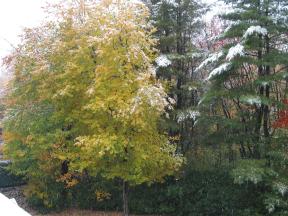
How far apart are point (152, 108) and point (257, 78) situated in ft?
11.2

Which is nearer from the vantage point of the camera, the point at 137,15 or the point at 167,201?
the point at 137,15

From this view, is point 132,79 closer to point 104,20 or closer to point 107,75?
point 107,75

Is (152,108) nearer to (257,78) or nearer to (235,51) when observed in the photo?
(235,51)

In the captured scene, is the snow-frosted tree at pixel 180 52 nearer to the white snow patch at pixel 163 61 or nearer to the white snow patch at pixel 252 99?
the white snow patch at pixel 163 61

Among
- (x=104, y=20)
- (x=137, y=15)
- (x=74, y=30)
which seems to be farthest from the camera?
(x=74, y=30)

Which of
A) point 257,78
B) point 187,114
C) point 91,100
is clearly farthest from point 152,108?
point 257,78

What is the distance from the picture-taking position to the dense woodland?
1119 cm

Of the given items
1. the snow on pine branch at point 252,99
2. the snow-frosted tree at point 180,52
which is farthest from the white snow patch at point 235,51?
the snow-frosted tree at point 180,52

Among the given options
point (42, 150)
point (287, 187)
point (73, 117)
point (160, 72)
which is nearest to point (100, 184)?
point (42, 150)

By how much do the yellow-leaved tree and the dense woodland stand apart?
44 millimetres

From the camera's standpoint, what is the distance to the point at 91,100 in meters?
11.3

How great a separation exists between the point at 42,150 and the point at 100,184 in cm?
293

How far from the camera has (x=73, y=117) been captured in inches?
514

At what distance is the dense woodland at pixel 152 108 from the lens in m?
11.2
